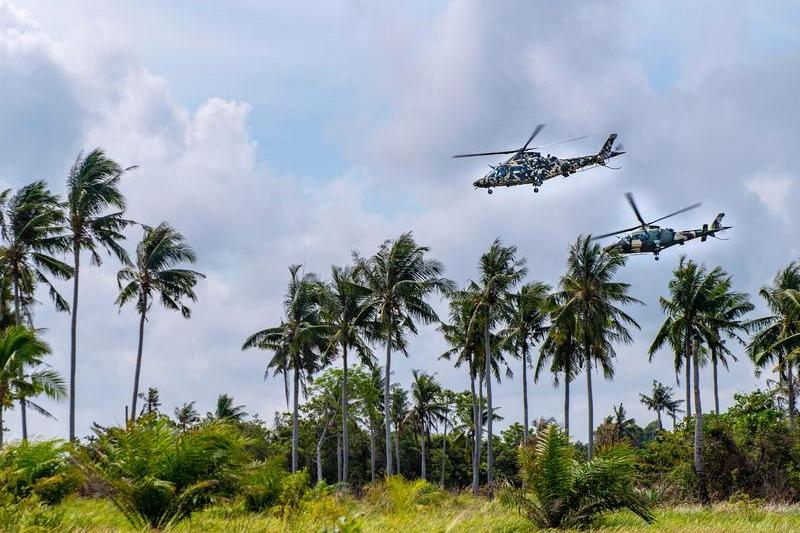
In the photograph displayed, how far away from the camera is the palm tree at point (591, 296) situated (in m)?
43.9

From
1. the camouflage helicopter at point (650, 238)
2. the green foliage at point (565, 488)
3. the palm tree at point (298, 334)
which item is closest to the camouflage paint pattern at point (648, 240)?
the camouflage helicopter at point (650, 238)

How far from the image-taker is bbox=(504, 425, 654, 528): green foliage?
52.4ft

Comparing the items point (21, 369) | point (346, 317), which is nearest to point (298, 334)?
point (346, 317)

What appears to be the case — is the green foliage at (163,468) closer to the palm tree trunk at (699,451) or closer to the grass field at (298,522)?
the grass field at (298,522)

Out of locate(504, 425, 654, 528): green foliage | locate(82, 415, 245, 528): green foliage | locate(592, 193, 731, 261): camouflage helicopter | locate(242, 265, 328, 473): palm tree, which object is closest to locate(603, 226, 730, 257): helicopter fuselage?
locate(592, 193, 731, 261): camouflage helicopter

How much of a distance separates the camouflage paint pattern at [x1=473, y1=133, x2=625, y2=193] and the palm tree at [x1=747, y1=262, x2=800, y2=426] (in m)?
12.0

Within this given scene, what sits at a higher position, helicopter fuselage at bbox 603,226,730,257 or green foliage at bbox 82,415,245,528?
helicopter fuselage at bbox 603,226,730,257

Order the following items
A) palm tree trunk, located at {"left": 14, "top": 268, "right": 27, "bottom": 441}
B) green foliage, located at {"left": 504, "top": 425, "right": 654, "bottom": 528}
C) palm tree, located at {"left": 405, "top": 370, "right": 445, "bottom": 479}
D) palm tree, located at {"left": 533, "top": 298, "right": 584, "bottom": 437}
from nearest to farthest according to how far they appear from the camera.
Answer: green foliage, located at {"left": 504, "top": 425, "right": 654, "bottom": 528}, palm tree trunk, located at {"left": 14, "top": 268, "right": 27, "bottom": 441}, palm tree, located at {"left": 533, "top": 298, "right": 584, "bottom": 437}, palm tree, located at {"left": 405, "top": 370, "right": 445, "bottom": 479}

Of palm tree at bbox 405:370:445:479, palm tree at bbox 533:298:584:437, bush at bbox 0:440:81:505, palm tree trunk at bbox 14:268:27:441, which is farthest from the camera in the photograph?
palm tree at bbox 405:370:445:479

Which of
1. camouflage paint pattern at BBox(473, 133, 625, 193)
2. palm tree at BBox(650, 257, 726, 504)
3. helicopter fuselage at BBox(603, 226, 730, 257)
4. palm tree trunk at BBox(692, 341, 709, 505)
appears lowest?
palm tree trunk at BBox(692, 341, 709, 505)

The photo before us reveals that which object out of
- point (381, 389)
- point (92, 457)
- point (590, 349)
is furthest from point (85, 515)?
point (381, 389)

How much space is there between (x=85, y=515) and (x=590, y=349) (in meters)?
36.0

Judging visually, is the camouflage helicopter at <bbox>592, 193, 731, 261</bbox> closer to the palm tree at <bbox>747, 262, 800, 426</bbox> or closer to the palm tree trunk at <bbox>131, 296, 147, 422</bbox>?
the palm tree at <bbox>747, 262, 800, 426</bbox>

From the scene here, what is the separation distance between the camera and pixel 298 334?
4909 centimetres
